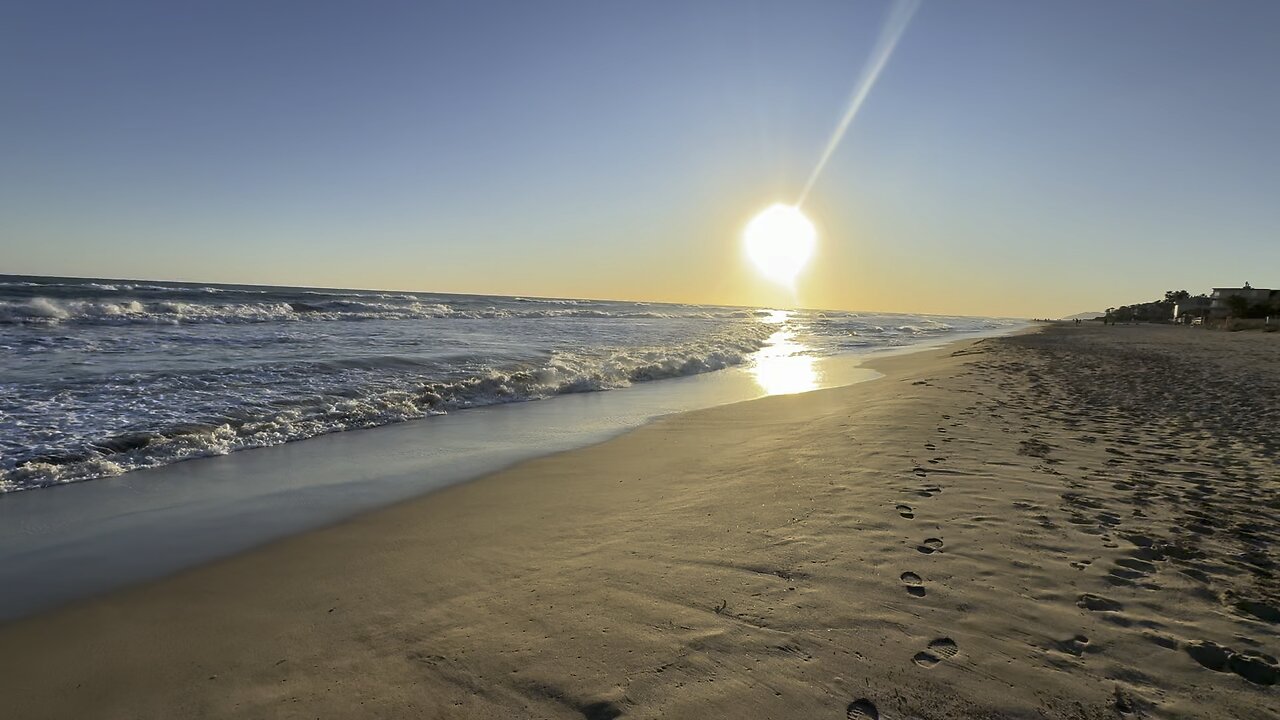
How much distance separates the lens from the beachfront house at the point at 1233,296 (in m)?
→ 58.9

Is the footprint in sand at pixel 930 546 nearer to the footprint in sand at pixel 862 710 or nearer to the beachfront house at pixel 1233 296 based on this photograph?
the footprint in sand at pixel 862 710

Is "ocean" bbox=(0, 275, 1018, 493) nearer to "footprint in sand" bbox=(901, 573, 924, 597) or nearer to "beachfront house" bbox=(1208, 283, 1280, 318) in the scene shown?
"footprint in sand" bbox=(901, 573, 924, 597)

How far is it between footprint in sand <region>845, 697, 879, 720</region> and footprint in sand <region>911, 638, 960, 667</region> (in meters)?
0.42

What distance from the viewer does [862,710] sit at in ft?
8.04

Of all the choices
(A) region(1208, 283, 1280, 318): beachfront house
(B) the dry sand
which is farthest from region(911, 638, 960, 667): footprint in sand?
(A) region(1208, 283, 1280, 318): beachfront house

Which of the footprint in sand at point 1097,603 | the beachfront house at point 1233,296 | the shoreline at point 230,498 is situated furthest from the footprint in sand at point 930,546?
the beachfront house at point 1233,296

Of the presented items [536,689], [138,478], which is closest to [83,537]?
[138,478]

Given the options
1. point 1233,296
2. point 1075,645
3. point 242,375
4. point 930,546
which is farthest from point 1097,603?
point 1233,296

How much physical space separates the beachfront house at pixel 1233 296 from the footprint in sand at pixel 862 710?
3167 inches

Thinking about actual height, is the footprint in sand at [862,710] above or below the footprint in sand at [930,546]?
below

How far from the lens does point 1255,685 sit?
2.57m

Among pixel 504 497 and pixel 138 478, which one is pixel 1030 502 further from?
pixel 138 478

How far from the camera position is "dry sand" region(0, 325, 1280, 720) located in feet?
8.59

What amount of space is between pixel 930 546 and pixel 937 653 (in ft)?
4.50
